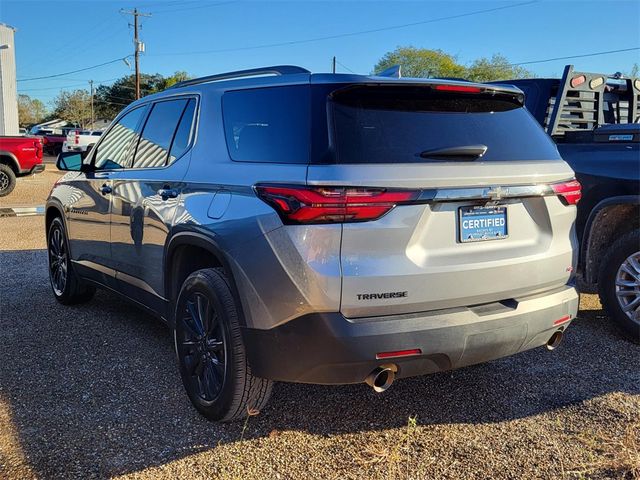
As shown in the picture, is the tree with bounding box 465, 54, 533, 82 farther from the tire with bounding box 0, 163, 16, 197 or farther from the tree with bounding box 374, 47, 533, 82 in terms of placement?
the tire with bounding box 0, 163, 16, 197

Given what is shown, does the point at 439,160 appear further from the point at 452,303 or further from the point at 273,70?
the point at 273,70

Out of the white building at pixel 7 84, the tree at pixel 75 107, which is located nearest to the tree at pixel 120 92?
the tree at pixel 75 107

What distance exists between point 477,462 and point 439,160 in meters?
1.44

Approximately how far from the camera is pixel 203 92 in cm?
364

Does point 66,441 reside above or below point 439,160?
below

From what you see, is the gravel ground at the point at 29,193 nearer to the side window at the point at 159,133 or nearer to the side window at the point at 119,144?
the side window at the point at 119,144

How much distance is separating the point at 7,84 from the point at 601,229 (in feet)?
110

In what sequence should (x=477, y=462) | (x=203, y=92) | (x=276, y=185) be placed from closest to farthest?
(x=276, y=185) < (x=477, y=462) < (x=203, y=92)

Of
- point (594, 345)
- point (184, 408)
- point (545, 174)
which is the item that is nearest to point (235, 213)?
point (184, 408)

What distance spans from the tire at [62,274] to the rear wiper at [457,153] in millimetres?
3639

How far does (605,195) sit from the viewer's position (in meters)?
4.65

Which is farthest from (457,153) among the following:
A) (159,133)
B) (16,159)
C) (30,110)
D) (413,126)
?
(30,110)

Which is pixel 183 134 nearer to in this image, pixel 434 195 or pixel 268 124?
pixel 268 124

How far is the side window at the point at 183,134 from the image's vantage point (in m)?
3.65
